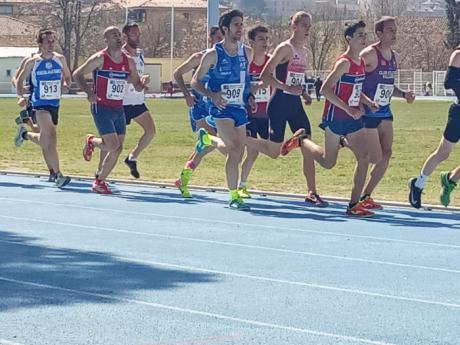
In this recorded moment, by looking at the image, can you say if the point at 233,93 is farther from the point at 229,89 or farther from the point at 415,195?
the point at 415,195

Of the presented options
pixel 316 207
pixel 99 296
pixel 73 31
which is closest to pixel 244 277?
pixel 99 296

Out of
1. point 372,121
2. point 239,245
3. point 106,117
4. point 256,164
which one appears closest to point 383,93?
point 372,121

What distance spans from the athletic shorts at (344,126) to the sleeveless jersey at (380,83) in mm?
314

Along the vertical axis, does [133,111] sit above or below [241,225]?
above

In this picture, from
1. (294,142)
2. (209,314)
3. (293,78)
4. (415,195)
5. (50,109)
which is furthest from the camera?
(50,109)

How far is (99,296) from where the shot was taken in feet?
25.2

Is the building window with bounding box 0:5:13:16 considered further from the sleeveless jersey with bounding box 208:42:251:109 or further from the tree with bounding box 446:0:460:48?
the sleeveless jersey with bounding box 208:42:251:109

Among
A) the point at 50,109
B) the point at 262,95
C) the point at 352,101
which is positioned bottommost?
the point at 50,109

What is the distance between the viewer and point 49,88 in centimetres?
1555

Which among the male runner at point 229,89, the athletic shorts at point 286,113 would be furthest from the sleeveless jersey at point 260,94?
the male runner at point 229,89

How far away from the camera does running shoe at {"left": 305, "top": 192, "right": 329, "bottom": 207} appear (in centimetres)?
1338

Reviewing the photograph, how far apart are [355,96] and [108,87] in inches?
130

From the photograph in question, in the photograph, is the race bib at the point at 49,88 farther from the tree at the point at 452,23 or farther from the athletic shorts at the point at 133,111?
the tree at the point at 452,23

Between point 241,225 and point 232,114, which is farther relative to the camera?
point 232,114
